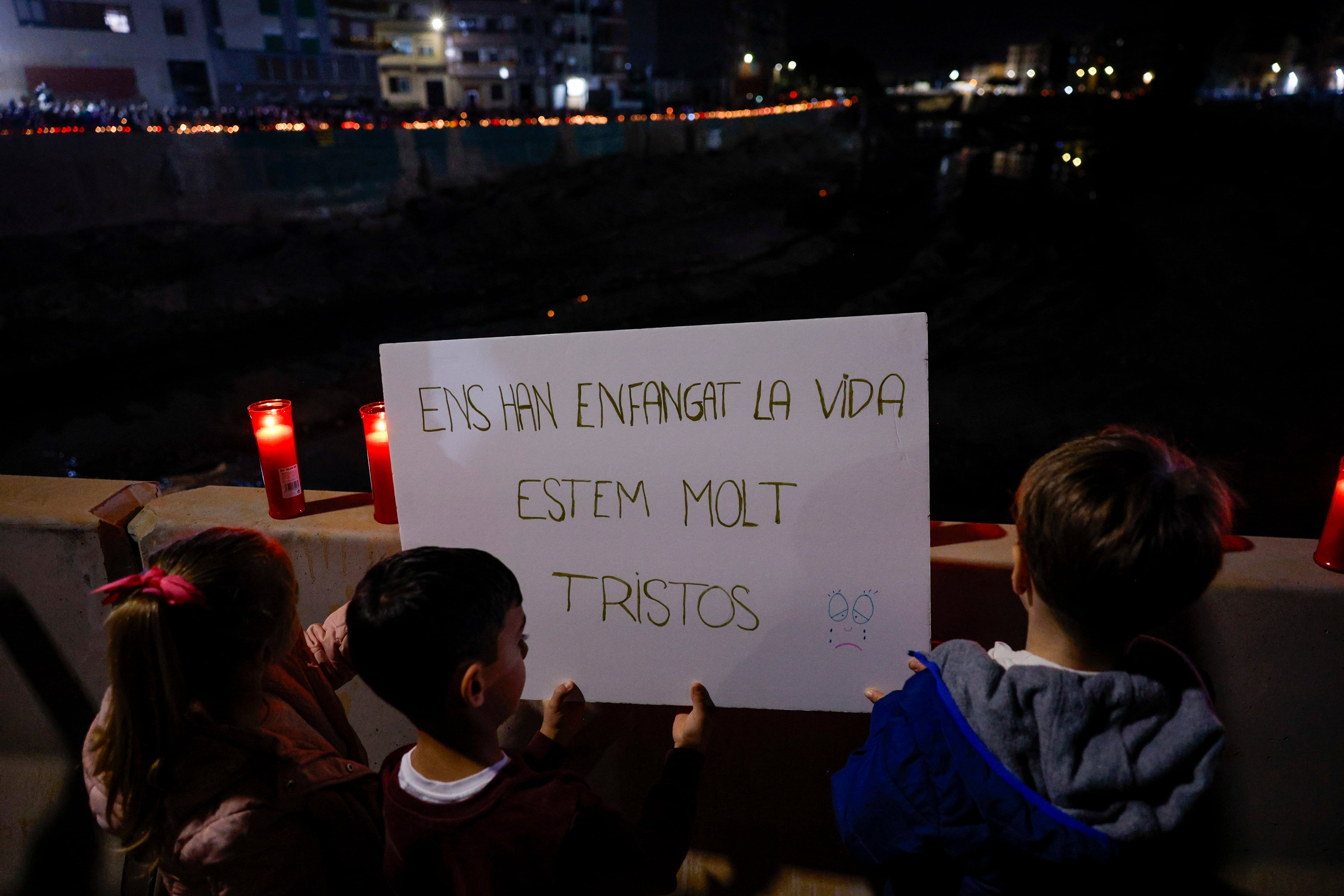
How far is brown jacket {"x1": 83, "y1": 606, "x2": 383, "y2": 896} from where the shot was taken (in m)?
1.38

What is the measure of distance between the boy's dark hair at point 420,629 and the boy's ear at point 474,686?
0.01m

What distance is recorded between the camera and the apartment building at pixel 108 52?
2545 centimetres

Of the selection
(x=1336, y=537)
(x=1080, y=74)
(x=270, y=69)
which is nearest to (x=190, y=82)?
(x=270, y=69)

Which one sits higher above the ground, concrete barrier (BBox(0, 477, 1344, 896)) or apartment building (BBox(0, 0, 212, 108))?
apartment building (BBox(0, 0, 212, 108))

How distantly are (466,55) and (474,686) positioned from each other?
61.7 m

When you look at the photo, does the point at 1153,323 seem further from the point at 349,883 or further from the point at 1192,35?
the point at 1192,35

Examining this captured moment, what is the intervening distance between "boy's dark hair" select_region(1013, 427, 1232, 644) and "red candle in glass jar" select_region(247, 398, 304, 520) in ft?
6.44

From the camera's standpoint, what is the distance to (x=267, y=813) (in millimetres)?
1416

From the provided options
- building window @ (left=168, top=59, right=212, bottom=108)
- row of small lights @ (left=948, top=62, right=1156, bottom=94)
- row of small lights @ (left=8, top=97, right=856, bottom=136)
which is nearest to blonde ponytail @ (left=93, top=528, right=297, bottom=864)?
row of small lights @ (left=8, top=97, right=856, bottom=136)

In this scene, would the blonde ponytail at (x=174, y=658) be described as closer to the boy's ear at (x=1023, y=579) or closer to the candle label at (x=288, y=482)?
the candle label at (x=288, y=482)

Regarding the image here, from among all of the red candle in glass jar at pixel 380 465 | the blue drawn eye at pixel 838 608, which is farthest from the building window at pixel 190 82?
the blue drawn eye at pixel 838 608

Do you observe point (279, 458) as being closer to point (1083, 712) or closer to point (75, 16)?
point (1083, 712)

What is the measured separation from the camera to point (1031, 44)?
105 meters

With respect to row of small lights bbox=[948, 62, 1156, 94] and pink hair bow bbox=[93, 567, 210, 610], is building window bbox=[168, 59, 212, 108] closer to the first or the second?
pink hair bow bbox=[93, 567, 210, 610]
